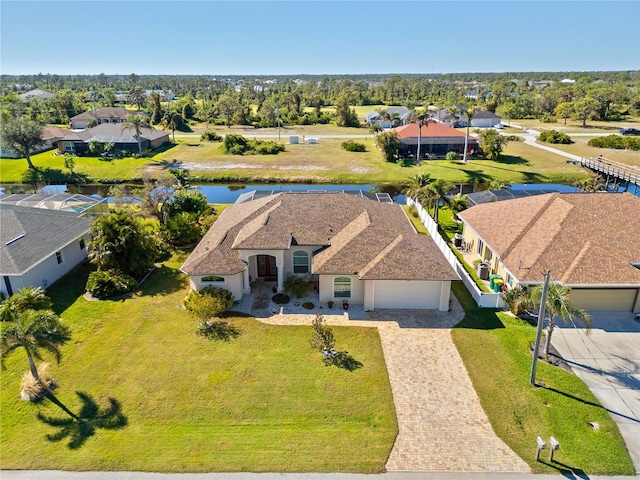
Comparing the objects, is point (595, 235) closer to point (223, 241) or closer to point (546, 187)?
point (223, 241)

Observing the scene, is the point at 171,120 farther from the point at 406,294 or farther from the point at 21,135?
the point at 406,294

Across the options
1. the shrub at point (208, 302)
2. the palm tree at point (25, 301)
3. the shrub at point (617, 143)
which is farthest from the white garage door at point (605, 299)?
the shrub at point (617, 143)

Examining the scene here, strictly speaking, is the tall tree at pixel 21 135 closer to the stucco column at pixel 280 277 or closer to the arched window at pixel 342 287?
the stucco column at pixel 280 277

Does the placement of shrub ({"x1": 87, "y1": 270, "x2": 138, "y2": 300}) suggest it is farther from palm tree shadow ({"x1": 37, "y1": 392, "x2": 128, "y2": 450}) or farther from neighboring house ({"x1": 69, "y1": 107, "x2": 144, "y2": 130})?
neighboring house ({"x1": 69, "y1": 107, "x2": 144, "y2": 130})

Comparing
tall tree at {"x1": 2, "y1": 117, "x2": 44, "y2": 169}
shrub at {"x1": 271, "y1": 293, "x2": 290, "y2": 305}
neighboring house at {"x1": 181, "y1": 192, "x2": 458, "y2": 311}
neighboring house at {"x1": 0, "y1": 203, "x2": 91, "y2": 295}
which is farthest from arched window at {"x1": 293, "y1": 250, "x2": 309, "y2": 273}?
tall tree at {"x1": 2, "y1": 117, "x2": 44, "y2": 169}

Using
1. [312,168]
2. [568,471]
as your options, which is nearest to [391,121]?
[312,168]
